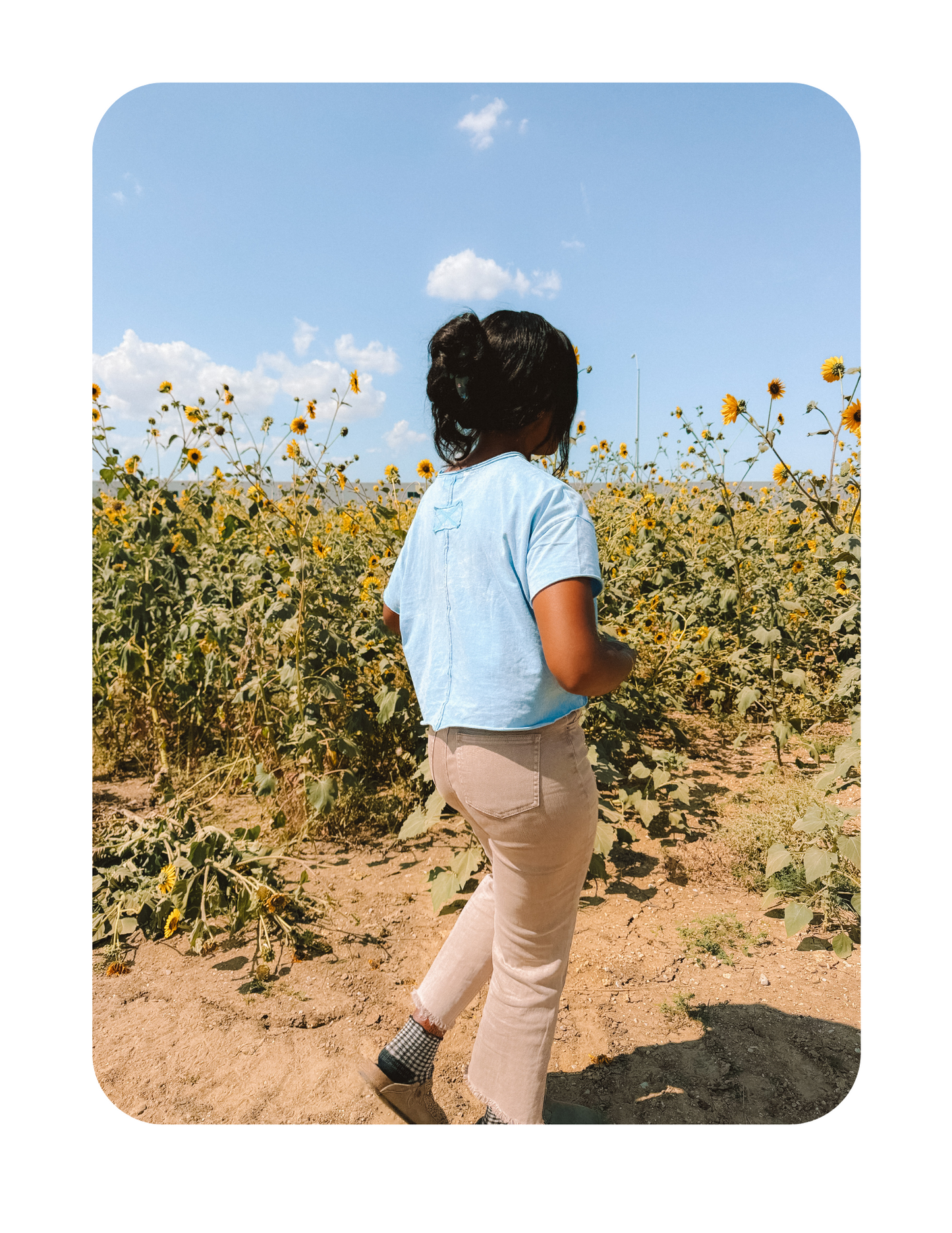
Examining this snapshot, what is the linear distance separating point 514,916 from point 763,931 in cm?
122

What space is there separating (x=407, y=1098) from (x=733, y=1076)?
0.74 meters

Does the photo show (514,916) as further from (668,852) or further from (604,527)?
(604,527)

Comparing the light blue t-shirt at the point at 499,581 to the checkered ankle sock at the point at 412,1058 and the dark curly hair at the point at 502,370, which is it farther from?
the checkered ankle sock at the point at 412,1058

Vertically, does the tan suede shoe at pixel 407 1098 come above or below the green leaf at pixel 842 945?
below

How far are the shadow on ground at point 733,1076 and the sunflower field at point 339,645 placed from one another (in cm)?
42

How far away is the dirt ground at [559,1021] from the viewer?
1.72 metres

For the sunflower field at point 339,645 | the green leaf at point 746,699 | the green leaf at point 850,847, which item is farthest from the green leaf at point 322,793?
the green leaf at point 746,699

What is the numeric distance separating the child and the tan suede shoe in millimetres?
171

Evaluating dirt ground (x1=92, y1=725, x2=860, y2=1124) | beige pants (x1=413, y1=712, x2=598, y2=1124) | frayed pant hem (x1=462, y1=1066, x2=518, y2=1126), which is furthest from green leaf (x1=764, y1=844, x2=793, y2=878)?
frayed pant hem (x1=462, y1=1066, x2=518, y2=1126)

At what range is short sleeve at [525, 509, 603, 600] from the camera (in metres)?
1.18

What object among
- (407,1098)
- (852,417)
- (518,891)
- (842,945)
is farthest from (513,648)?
(852,417)

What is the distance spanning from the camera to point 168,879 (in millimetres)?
2227

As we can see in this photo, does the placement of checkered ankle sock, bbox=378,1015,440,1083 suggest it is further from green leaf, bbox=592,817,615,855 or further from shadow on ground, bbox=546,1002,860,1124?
green leaf, bbox=592,817,615,855

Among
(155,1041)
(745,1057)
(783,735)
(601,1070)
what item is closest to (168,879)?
(155,1041)
